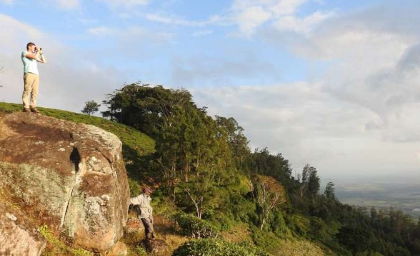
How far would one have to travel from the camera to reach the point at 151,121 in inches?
2852

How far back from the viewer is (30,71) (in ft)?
47.1

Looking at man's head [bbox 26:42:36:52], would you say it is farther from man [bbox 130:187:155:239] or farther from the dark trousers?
the dark trousers

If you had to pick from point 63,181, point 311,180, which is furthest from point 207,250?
point 311,180

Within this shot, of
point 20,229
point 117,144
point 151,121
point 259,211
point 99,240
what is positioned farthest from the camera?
point 151,121

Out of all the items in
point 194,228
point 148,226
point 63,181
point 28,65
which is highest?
point 28,65

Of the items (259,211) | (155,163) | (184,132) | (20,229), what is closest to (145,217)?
(20,229)

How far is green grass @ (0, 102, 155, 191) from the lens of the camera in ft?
145

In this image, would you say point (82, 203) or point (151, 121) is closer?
point (82, 203)

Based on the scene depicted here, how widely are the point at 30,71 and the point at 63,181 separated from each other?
19.6 ft

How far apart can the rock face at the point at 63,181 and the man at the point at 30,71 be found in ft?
5.51

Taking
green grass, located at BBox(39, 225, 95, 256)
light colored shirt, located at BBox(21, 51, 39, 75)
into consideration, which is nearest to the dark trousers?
green grass, located at BBox(39, 225, 95, 256)

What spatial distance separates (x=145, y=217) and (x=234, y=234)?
29.4 metres

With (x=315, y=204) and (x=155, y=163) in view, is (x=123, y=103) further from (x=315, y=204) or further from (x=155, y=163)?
(x=315, y=204)

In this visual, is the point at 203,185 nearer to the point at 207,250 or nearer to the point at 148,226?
the point at 148,226
